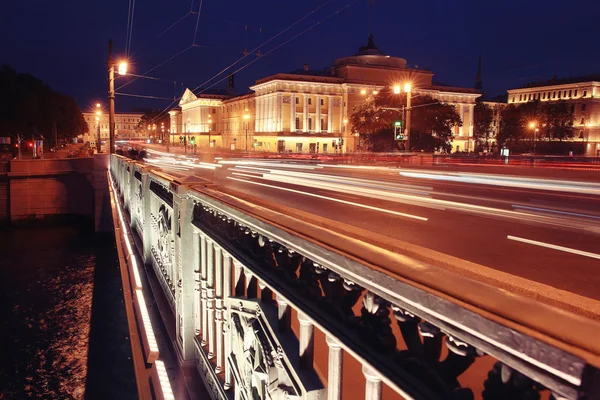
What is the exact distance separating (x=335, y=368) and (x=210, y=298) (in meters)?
2.00

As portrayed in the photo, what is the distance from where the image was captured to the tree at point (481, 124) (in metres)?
101

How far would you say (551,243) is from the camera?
1001 cm

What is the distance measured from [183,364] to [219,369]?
76 cm

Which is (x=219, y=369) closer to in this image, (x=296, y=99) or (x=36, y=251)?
(x=36, y=251)

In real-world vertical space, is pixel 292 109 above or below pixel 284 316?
above

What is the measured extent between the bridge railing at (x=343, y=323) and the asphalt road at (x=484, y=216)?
850mm

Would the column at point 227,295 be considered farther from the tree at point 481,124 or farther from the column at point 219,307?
the tree at point 481,124

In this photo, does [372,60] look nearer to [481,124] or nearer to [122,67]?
[481,124]

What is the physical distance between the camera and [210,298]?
3.64m

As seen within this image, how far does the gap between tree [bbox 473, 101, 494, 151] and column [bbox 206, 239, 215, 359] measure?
336ft

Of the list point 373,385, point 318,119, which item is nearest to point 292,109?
point 318,119

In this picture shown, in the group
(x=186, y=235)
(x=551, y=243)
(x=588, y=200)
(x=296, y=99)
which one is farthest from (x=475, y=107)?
(x=186, y=235)

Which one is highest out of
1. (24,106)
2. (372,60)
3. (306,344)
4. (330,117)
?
(372,60)

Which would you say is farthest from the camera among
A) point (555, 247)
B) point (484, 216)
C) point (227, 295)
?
point (484, 216)
